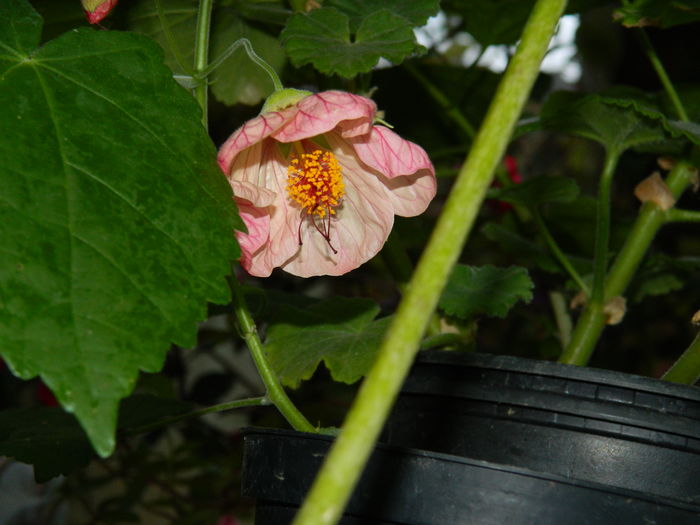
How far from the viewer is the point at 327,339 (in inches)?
29.1

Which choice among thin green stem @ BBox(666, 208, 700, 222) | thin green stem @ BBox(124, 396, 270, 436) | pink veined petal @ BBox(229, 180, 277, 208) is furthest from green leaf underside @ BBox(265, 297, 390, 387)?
thin green stem @ BBox(666, 208, 700, 222)

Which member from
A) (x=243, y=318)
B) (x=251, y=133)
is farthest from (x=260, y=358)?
(x=251, y=133)

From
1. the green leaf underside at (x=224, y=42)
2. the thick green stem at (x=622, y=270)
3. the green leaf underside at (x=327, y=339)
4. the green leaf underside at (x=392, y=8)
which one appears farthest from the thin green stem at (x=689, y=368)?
the green leaf underside at (x=224, y=42)

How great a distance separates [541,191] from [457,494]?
18.0 inches

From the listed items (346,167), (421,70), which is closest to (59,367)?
(346,167)

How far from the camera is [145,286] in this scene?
0.41m

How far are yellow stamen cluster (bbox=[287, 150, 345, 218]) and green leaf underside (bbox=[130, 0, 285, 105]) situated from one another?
21cm

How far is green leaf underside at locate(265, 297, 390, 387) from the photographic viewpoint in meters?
0.69

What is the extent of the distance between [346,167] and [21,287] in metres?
0.32

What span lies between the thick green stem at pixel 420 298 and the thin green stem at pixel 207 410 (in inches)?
12.7

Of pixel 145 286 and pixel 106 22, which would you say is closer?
pixel 145 286

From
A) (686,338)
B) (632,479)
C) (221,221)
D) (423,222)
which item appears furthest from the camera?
(686,338)

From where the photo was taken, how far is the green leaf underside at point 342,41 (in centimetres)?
64

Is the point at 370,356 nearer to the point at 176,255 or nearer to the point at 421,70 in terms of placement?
the point at 176,255
